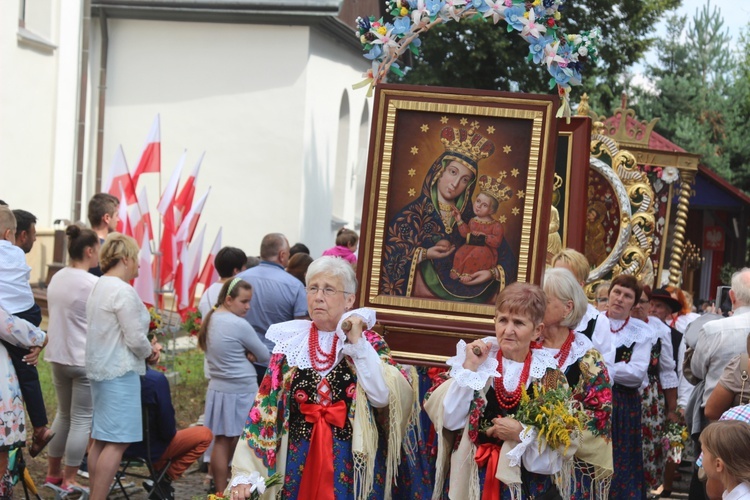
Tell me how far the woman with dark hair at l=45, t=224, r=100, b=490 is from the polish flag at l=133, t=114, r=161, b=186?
14.5ft

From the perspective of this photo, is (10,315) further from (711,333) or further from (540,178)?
(711,333)

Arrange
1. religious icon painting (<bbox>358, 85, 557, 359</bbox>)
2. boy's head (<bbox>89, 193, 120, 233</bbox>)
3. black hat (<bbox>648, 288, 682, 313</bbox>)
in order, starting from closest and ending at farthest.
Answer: religious icon painting (<bbox>358, 85, 557, 359</bbox>) < boy's head (<bbox>89, 193, 120, 233</bbox>) < black hat (<bbox>648, 288, 682, 313</bbox>)

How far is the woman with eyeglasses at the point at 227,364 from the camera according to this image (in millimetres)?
8188

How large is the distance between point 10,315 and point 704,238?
59.4ft

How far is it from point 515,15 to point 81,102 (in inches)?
509

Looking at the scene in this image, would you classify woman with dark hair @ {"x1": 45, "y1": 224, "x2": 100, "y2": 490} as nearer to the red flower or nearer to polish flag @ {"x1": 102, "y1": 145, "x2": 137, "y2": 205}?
the red flower

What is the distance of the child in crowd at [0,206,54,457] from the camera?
675cm

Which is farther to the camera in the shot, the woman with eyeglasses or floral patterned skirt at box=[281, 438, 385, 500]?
the woman with eyeglasses

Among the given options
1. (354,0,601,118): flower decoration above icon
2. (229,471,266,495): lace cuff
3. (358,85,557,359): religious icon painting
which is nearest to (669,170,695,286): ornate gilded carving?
(354,0,601,118): flower decoration above icon

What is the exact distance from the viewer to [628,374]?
824cm

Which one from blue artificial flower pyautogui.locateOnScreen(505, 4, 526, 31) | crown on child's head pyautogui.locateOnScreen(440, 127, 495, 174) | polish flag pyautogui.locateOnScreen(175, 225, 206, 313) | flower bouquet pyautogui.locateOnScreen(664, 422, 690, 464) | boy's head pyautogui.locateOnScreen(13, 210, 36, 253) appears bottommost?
flower bouquet pyautogui.locateOnScreen(664, 422, 690, 464)

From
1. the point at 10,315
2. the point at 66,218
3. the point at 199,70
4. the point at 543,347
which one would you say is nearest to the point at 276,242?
the point at 10,315

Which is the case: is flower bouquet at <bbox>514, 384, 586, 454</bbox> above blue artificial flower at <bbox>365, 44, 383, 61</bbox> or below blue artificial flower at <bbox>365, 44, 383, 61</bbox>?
below

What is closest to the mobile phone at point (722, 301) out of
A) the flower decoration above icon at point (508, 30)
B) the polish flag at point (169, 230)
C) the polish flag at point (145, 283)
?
the flower decoration above icon at point (508, 30)
